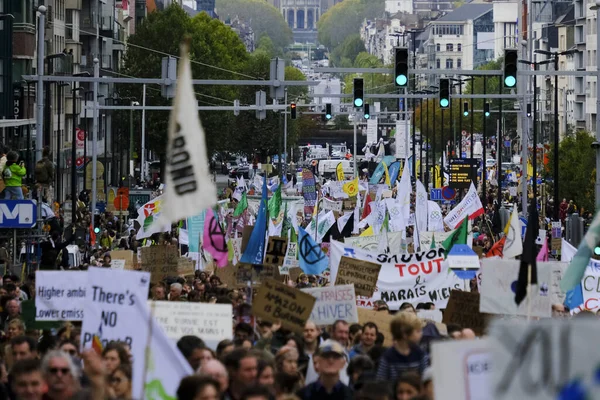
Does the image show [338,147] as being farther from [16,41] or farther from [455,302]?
[455,302]

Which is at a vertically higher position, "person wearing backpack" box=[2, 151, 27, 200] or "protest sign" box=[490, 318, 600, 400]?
"person wearing backpack" box=[2, 151, 27, 200]

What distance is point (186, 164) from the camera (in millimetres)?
9977

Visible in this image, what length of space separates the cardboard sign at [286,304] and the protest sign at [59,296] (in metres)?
1.44

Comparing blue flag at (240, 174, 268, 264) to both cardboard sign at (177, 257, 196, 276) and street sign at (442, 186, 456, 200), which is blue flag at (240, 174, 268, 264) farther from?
street sign at (442, 186, 456, 200)

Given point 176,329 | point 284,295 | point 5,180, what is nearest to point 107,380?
point 176,329

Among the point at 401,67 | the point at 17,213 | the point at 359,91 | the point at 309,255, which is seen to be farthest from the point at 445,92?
the point at 309,255

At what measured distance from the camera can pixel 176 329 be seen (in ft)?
39.7

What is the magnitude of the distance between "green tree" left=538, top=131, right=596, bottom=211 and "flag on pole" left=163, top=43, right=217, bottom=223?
48.0m

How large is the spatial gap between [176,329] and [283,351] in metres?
1.20

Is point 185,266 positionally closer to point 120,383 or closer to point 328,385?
point 328,385

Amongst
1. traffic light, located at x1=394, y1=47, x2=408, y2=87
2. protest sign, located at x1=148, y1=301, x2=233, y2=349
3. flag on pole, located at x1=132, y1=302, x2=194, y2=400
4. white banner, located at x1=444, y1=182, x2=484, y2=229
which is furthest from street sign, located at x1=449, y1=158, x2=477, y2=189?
flag on pole, located at x1=132, y1=302, x2=194, y2=400

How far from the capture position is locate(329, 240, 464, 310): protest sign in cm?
1928

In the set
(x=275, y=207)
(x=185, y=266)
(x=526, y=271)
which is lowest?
(x=185, y=266)

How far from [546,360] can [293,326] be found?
8115 mm
